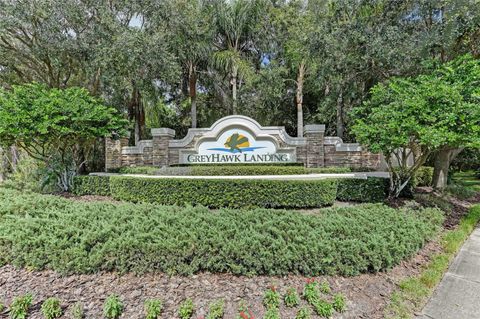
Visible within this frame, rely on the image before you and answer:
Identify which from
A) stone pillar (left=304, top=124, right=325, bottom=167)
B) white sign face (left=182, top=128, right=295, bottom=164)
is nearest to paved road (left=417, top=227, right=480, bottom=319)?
stone pillar (left=304, top=124, right=325, bottom=167)

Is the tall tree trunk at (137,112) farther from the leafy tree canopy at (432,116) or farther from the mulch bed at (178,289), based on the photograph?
the leafy tree canopy at (432,116)

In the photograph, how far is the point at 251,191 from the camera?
5.88 meters

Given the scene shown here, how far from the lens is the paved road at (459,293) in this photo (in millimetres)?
2648

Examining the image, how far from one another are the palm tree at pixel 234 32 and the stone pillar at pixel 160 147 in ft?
15.3

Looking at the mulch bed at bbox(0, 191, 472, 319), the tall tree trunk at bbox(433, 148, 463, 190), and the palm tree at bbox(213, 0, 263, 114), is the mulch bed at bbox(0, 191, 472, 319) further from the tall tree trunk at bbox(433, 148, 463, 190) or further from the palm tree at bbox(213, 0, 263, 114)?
the palm tree at bbox(213, 0, 263, 114)

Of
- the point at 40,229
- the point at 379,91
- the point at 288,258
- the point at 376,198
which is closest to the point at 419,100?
the point at 379,91

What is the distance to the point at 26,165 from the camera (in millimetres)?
9617

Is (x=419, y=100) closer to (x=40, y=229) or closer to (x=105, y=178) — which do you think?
(x=40, y=229)

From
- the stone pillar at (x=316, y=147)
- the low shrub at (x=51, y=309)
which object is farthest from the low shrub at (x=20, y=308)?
the stone pillar at (x=316, y=147)

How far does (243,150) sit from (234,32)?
6828mm

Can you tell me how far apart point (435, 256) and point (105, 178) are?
8360mm

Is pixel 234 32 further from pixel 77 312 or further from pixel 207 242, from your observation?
pixel 77 312

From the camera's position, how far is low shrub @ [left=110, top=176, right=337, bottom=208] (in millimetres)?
5836

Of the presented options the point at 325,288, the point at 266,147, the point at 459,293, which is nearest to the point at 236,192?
the point at 325,288
